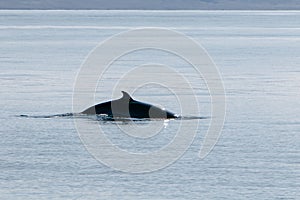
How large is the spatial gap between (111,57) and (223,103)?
85.6ft

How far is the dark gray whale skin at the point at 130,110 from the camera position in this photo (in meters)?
26.8

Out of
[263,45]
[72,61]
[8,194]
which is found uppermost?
[263,45]

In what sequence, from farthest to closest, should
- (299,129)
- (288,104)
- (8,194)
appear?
(288,104) → (299,129) → (8,194)

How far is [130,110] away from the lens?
1056 inches

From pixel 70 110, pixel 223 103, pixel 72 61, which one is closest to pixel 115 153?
pixel 70 110

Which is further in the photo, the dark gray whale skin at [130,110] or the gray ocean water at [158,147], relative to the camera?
the dark gray whale skin at [130,110]

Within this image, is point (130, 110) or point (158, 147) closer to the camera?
point (158, 147)

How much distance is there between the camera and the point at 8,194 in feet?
Result: 57.0

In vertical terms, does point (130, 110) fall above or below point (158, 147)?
above

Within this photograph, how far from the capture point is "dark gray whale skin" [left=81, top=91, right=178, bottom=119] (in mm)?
26812

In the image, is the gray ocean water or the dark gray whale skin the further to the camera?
the dark gray whale skin

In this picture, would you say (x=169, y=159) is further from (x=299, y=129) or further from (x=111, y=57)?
(x=111, y=57)

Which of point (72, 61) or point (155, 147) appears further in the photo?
point (72, 61)

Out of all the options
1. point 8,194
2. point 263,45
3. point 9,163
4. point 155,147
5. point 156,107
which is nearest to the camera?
point 8,194
